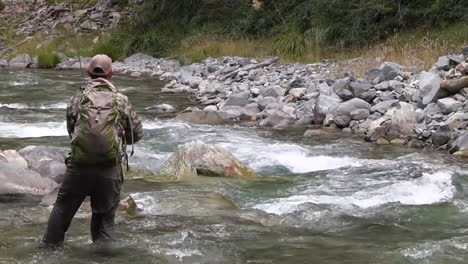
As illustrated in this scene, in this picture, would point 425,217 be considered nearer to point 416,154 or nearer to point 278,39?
point 416,154

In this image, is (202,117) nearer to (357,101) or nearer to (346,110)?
(346,110)

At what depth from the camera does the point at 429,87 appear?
12.1 m

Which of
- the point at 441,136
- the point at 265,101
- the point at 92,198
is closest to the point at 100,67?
the point at 92,198

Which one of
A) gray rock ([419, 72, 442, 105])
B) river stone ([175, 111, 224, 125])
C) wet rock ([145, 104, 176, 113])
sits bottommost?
wet rock ([145, 104, 176, 113])

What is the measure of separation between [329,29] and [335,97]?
7.31 metres

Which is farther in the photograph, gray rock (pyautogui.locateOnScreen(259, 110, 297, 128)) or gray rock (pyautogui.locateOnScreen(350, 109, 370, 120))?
gray rock (pyautogui.locateOnScreen(259, 110, 297, 128))

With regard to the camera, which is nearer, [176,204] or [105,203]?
[105,203]

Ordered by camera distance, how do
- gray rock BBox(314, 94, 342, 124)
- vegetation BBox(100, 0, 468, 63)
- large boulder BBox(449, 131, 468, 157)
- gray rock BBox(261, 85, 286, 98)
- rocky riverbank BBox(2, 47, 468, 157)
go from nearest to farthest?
large boulder BBox(449, 131, 468, 157), rocky riverbank BBox(2, 47, 468, 157), gray rock BBox(314, 94, 342, 124), gray rock BBox(261, 85, 286, 98), vegetation BBox(100, 0, 468, 63)

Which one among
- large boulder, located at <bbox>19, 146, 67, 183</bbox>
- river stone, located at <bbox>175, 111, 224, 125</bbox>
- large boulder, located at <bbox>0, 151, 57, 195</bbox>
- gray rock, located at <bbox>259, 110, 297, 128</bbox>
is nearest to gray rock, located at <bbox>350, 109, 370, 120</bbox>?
gray rock, located at <bbox>259, 110, 297, 128</bbox>

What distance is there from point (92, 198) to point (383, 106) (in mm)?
7769

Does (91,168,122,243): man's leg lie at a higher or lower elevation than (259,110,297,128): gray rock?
higher

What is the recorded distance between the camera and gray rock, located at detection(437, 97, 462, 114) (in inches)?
444

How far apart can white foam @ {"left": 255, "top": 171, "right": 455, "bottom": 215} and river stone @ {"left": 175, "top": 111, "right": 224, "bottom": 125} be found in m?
5.76

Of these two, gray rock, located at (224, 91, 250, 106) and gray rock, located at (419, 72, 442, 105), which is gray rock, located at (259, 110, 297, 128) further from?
gray rock, located at (419, 72, 442, 105)
